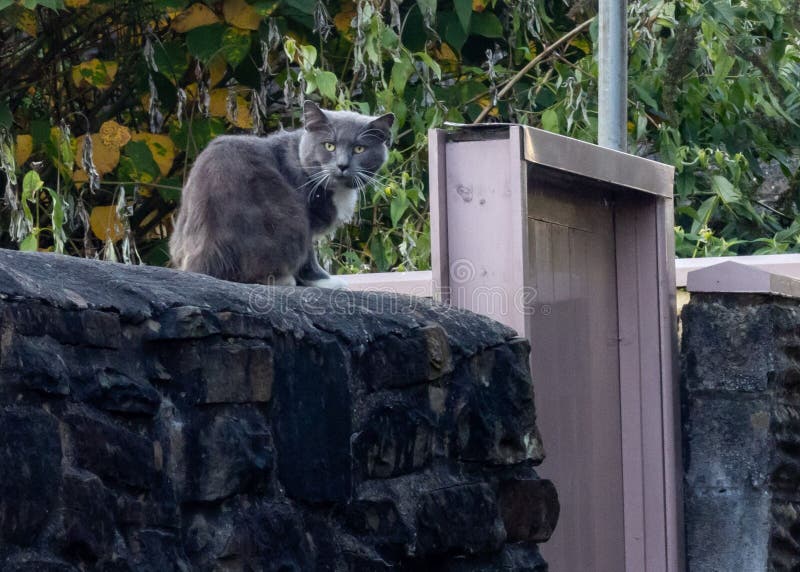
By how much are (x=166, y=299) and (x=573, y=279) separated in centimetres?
189

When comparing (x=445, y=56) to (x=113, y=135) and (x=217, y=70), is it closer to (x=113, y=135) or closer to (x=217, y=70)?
(x=217, y=70)

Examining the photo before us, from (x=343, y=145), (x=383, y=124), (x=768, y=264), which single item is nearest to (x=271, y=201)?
(x=343, y=145)

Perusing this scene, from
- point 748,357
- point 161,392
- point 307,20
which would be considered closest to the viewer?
point 161,392

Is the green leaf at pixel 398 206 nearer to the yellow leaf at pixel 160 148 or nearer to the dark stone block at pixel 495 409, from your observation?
the yellow leaf at pixel 160 148

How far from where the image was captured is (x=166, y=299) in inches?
85.0

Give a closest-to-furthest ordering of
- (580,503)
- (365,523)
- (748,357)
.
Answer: (365,523) < (580,503) < (748,357)

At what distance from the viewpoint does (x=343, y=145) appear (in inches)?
161

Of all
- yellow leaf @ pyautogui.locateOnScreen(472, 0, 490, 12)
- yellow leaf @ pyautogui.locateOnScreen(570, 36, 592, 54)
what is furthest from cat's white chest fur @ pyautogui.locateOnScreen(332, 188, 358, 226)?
yellow leaf @ pyautogui.locateOnScreen(570, 36, 592, 54)

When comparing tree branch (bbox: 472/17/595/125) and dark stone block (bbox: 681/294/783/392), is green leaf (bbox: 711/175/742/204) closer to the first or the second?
tree branch (bbox: 472/17/595/125)

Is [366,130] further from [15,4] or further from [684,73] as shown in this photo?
[684,73]

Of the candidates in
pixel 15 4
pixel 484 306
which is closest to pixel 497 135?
pixel 484 306

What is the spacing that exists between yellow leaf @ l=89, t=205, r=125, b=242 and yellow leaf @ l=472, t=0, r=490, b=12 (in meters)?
2.46

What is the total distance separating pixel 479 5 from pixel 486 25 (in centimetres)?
16

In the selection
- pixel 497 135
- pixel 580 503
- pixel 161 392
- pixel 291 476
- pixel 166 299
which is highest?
pixel 497 135
